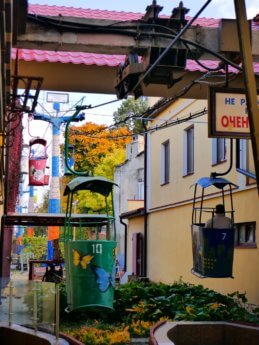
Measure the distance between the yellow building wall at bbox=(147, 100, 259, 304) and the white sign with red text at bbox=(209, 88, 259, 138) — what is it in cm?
707

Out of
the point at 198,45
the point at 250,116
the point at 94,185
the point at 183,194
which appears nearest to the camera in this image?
the point at 250,116

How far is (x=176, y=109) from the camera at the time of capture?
19.5 metres

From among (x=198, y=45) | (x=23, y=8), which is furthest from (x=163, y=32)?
(x=23, y=8)

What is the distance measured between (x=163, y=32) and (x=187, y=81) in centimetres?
415

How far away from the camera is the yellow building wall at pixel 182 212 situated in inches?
548

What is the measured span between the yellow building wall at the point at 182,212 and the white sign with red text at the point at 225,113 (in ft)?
23.2

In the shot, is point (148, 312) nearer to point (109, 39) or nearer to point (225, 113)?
point (225, 113)

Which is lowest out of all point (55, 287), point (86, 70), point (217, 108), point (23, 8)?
point (55, 287)

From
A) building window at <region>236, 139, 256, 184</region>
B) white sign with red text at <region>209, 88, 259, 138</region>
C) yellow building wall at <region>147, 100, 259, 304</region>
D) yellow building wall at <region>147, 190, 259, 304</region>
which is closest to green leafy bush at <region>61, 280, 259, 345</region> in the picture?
yellow building wall at <region>147, 190, 259, 304</region>

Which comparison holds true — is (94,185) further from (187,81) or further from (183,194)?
(183,194)

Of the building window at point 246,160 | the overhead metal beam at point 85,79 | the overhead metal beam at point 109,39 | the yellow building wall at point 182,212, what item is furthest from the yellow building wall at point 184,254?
the overhead metal beam at point 109,39

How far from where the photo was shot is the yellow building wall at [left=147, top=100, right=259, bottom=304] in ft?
45.6

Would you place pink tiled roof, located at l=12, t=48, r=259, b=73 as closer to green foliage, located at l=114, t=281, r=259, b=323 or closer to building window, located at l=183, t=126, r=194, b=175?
green foliage, located at l=114, t=281, r=259, b=323

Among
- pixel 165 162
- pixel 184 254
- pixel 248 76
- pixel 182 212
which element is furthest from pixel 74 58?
pixel 165 162
